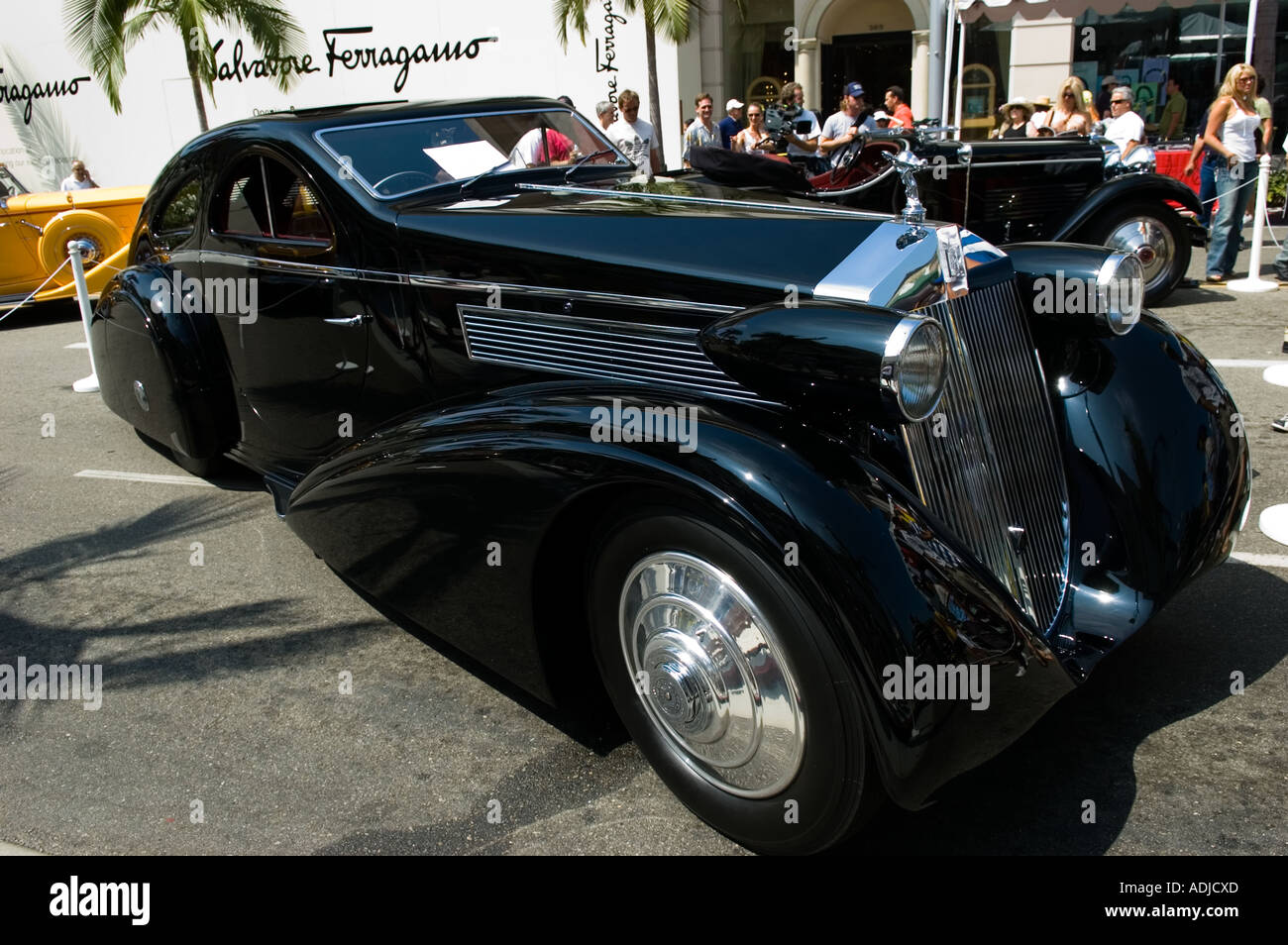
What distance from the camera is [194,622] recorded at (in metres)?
3.85

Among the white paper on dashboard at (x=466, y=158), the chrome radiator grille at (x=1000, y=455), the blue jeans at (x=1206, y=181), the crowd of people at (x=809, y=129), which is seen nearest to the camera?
the chrome radiator grille at (x=1000, y=455)

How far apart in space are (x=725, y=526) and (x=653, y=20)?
40.8ft

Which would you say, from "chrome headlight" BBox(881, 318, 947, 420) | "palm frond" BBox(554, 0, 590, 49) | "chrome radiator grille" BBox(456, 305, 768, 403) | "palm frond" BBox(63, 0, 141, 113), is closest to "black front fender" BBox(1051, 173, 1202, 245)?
"chrome radiator grille" BBox(456, 305, 768, 403)

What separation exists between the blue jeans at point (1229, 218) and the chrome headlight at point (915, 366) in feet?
24.9

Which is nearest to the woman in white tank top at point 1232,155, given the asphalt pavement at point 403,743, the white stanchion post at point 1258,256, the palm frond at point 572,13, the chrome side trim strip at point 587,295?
the white stanchion post at point 1258,256

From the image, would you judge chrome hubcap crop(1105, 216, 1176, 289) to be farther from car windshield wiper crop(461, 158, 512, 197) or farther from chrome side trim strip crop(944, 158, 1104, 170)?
car windshield wiper crop(461, 158, 512, 197)

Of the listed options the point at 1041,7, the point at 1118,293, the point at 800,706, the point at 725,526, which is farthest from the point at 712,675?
the point at 1041,7

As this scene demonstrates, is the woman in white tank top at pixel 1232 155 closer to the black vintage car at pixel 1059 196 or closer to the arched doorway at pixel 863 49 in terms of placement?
the black vintage car at pixel 1059 196

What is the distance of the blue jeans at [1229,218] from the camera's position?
28.5ft

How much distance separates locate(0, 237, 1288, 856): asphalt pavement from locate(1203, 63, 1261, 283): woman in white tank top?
203 inches

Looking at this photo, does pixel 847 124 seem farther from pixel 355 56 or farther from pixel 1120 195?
pixel 355 56

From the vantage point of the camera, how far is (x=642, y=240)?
298cm
